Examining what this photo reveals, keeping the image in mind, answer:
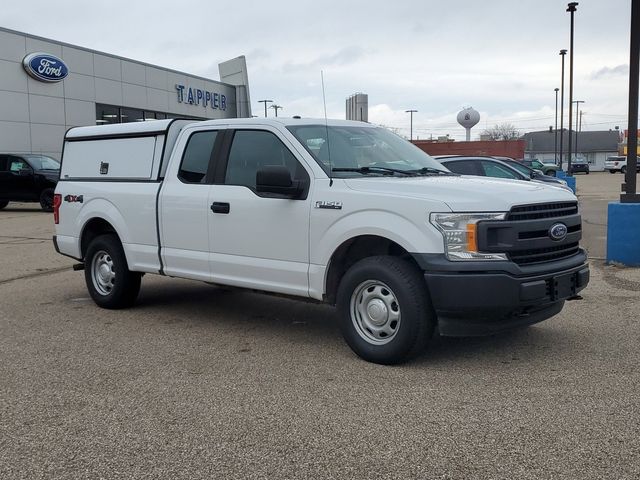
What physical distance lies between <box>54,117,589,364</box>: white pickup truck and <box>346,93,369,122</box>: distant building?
4.30ft

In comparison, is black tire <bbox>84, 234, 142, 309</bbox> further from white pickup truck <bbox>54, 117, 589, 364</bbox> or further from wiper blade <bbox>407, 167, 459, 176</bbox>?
wiper blade <bbox>407, 167, 459, 176</bbox>

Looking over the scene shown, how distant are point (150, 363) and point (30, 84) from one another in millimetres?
23513

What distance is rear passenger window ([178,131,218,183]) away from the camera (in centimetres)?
623

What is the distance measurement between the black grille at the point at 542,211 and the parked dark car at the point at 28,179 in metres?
17.4

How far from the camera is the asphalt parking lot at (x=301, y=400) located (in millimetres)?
3406

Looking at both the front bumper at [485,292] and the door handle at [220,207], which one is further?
the door handle at [220,207]

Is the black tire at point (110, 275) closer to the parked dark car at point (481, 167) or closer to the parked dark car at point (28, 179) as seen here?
the parked dark car at point (481, 167)

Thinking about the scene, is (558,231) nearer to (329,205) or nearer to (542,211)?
(542,211)

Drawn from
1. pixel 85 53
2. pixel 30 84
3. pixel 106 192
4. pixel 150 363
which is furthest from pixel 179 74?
pixel 150 363

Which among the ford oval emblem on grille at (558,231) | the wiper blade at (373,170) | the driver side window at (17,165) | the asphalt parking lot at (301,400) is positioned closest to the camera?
the asphalt parking lot at (301,400)

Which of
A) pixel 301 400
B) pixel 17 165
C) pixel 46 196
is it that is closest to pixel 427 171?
pixel 301 400

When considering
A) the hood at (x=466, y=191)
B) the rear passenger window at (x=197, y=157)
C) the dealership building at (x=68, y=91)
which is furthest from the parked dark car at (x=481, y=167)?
the dealership building at (x=68, y=91)

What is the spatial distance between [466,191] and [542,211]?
0.63 metres

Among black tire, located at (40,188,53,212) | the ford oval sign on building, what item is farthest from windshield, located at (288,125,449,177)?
the ford oval sign on building
